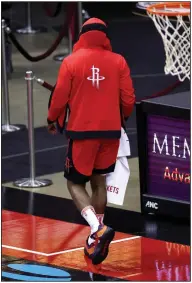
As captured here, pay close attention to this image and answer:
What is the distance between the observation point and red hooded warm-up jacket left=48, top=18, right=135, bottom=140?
8.62m

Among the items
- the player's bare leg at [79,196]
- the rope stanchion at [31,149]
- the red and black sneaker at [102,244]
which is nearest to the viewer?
the red and black sneaker at [102,244]

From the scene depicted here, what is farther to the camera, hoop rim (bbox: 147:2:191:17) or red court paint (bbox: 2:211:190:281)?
hoop rim (bbox: 147:2:191:17)

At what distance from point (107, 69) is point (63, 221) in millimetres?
2090

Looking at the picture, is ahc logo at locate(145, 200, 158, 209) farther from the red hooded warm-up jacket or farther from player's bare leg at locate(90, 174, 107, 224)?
the red hooded warm-up jacket

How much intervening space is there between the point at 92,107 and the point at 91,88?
153 millimetres

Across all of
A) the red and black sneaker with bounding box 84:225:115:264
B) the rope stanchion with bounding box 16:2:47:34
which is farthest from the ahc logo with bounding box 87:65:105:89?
the rope stanchion with bounding box 16:2:47:34

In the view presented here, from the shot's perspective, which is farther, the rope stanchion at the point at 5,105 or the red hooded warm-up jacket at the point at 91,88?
the rope stanchion at the point at 5,105

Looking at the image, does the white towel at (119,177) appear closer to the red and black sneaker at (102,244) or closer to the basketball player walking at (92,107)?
the basketball player walking at (92,107)

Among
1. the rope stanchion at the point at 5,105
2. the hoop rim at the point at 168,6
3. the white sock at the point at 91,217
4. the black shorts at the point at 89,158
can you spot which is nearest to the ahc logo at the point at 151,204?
the black shorts at the point at 89,158

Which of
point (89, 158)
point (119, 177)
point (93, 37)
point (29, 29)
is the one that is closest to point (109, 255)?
point (119, 177)

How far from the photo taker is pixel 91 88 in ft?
28.3

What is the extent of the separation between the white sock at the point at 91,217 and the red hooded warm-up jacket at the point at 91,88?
61cm

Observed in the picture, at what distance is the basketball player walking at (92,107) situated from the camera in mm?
Result: 8625

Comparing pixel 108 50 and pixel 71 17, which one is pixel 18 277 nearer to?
pixel 108 50
